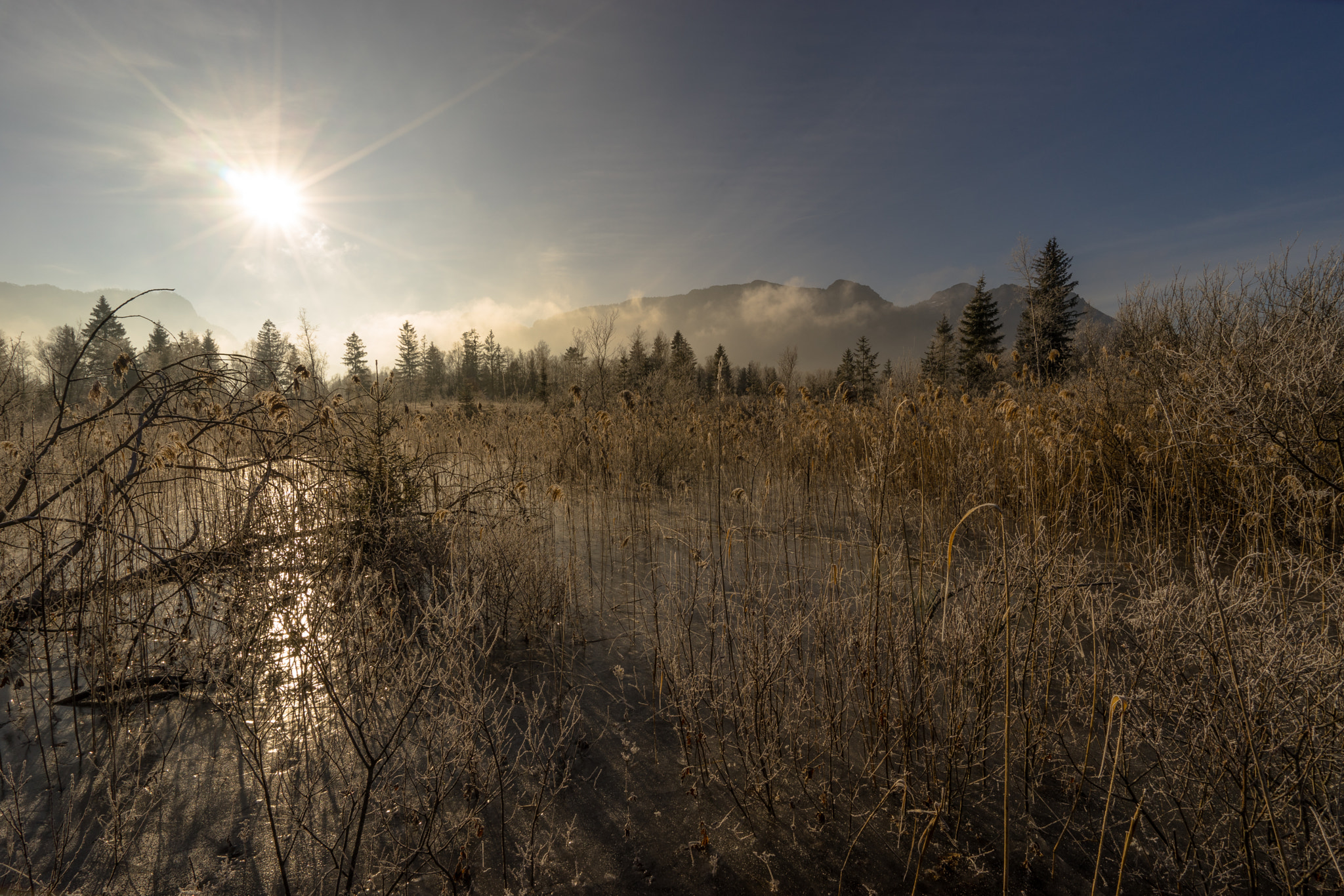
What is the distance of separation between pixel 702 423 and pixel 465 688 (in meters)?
6.57

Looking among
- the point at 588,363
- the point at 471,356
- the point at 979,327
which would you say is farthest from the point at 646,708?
the point at 471,356

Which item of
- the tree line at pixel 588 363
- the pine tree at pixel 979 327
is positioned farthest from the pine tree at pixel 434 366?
the pine tree at pixel 979 327

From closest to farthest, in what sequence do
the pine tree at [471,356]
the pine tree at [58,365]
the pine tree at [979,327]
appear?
the pine tree at [58,365], the pine tree at [979,327], the pine tree at [471,356]

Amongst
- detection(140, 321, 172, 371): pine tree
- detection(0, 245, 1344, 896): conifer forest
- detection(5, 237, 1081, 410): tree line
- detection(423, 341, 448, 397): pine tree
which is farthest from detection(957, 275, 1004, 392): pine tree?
detection(423, 341, 448, 397): pine tree

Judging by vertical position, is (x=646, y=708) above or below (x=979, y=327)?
below

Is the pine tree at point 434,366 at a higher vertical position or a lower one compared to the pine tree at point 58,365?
higher

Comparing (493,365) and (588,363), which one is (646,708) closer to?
(588,363)

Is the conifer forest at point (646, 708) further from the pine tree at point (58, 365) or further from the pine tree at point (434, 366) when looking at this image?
the pine tree at point (434, 366)

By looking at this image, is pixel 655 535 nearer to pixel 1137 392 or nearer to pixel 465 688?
pixel 465 688

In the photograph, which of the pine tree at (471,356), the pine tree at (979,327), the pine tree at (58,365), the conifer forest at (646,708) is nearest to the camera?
the conifer forest at (646,708)

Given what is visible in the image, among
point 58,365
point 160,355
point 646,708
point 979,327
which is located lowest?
point 646,708

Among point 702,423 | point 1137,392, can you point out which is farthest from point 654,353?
point 1137,392

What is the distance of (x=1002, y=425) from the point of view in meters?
5.30

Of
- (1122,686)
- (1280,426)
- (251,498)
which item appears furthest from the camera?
(1280,426)
